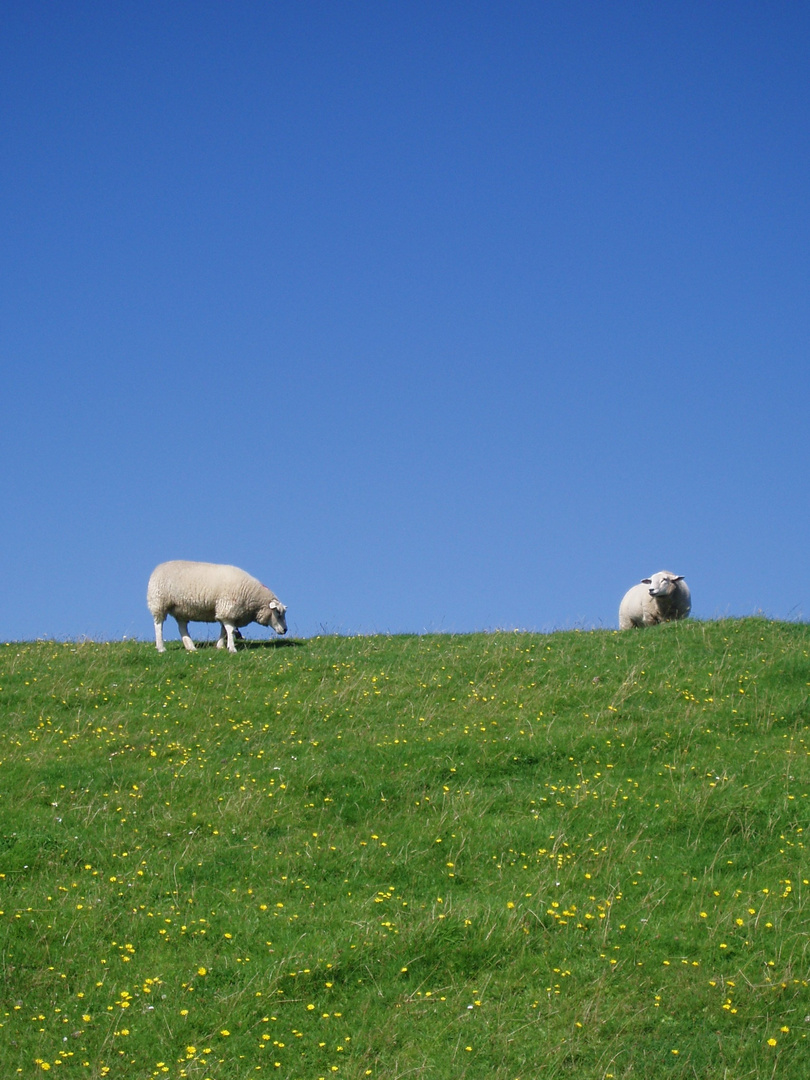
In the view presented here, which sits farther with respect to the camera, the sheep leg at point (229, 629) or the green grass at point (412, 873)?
the sheep leg at point (229, 629)

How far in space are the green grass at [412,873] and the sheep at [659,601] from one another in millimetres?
6938

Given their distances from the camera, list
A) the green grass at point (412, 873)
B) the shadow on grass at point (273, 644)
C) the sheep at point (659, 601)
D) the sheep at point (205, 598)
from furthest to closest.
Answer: the sheep at point (659, 601)
the sheep at point (205, 598)
the shadow on grass at point (273, 644)
the green grass at point (412, 873)

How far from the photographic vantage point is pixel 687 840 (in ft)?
48.8

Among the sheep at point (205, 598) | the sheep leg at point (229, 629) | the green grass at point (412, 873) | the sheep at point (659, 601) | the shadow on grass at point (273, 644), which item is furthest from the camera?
the sheep at point (659, 601)

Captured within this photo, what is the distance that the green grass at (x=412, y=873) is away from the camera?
35.3 ft

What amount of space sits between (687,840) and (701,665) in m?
8.38

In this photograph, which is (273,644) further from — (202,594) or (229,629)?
(202,594)

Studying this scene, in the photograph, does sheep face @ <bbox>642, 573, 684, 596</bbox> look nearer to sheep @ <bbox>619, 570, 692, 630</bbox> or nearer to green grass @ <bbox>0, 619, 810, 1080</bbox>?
→ sheep @ <bbox>619, 570, 692, 630</bbox>

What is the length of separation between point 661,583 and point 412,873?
→ 1751 cm

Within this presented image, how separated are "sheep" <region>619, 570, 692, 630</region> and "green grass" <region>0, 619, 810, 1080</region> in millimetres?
6938

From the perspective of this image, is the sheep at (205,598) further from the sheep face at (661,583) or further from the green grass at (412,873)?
the sheep face at (661,583)

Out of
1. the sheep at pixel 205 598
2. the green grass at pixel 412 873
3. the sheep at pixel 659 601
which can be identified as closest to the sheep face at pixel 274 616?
the sheep at pixel 205 598

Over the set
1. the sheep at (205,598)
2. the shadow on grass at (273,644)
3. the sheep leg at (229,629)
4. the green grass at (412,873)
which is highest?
the sheep at (205,598)

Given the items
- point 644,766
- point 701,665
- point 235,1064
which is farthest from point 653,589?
point 235,1064
